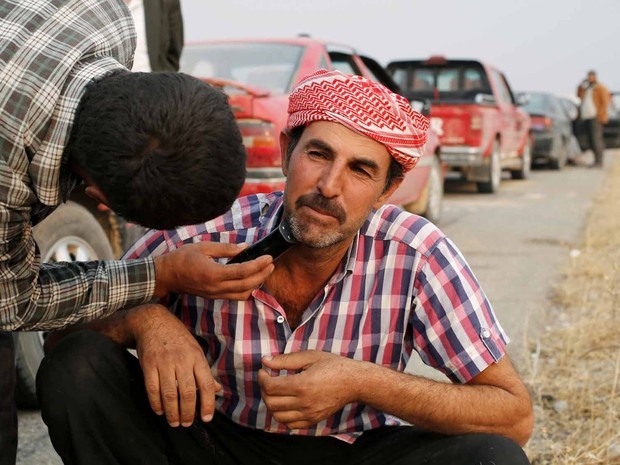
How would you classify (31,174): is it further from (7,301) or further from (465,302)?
(465,302)

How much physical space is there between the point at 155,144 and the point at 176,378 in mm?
754

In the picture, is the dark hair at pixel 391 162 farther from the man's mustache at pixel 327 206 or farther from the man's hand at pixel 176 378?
the man's hand at pixel 176 378

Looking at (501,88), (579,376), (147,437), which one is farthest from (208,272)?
(501,88)

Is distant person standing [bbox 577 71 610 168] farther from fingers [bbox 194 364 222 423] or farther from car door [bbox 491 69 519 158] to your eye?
fingers [bbox 194 364 222 423]

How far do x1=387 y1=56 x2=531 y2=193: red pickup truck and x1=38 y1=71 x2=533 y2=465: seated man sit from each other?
8497 mm

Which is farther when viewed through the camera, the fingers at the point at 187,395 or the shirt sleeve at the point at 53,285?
the fingers at the point at 187,395

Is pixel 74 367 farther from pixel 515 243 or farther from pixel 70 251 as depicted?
pixel 515 243

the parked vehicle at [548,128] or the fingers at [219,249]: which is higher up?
the fingers at [219,249]

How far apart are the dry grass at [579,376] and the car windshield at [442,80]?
21.7 feet

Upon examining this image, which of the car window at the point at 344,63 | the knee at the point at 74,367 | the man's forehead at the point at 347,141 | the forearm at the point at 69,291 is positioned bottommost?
the knee at the point at 74,367

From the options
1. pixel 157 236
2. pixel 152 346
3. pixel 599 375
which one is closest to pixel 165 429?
pixel 152 346

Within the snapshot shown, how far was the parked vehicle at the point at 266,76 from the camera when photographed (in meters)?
4.75

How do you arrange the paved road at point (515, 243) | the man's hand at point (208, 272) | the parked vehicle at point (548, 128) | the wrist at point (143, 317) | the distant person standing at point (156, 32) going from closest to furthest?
the man's hand at point (208, 272) → the wrist at point (143, 317) → the paved road at point (515, 243) → the distant person standing at point (156, 32) → the parked vehicle at point (548, 128)

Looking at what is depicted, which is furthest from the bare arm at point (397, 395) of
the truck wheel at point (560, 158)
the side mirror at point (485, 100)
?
the truck wheel at point (560, 158)
